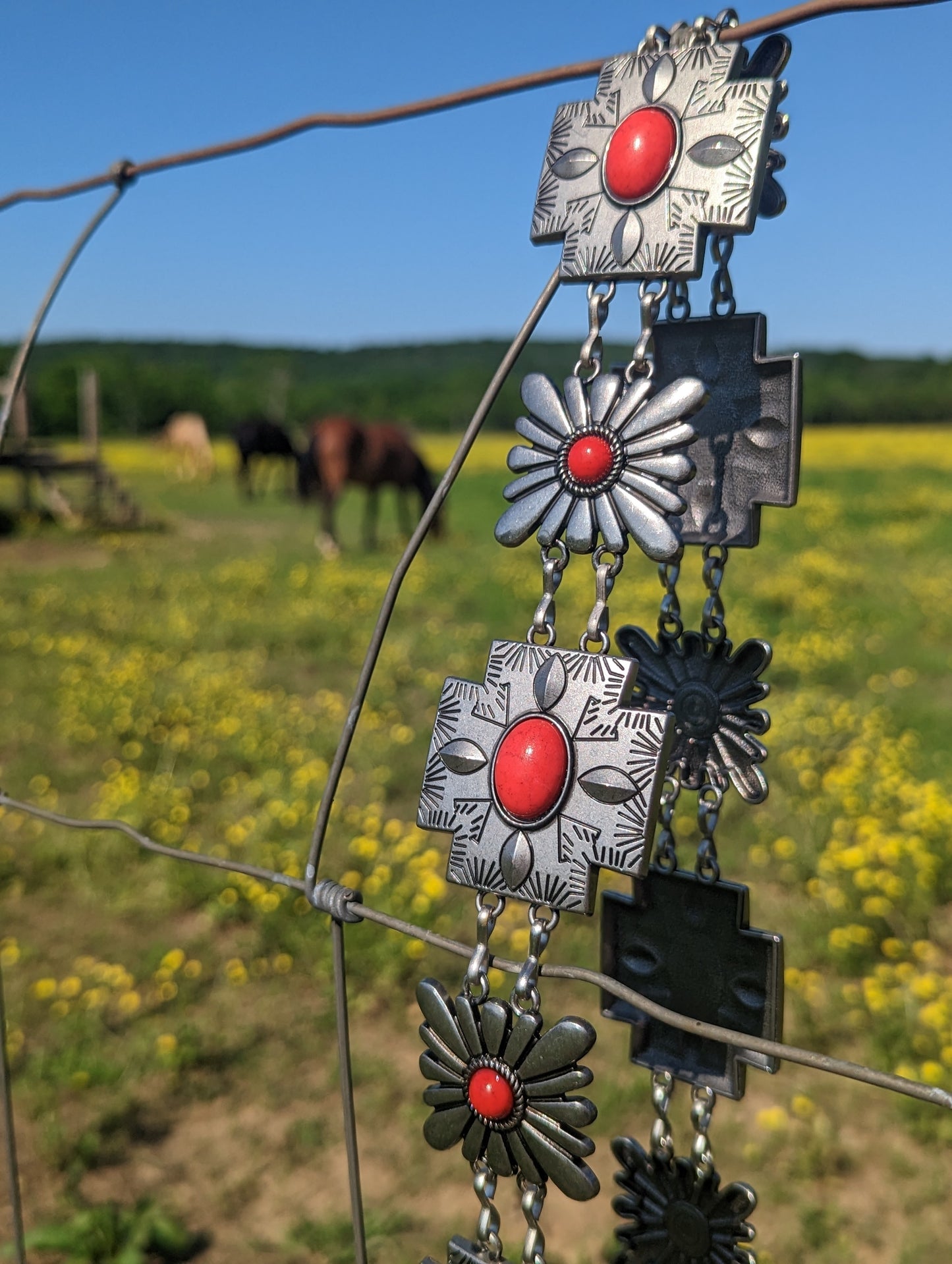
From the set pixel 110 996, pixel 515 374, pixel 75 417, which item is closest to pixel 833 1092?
pixel 110 996

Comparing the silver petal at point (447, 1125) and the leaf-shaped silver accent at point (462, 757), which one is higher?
the leaf-shaped silver accent at point (462, 757)

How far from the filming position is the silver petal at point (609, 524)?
2.60 feet

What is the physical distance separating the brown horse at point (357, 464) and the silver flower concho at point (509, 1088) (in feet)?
39.6

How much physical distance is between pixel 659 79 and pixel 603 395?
0.29 m

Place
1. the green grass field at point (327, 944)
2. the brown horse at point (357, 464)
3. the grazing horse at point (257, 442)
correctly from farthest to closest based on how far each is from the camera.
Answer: the grazing horse at point (257, 442)
the brown horse at point (357, 464)
the green grass field at point (327, 944)

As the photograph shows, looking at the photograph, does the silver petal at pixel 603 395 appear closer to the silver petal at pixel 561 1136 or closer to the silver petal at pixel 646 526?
the silver petal at pixel 646 526

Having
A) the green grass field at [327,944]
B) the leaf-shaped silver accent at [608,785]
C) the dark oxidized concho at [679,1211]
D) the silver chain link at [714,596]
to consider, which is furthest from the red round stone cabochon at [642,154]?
the green grass field at [327,944]

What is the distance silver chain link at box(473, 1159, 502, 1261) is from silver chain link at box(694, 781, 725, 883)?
37 centimetres

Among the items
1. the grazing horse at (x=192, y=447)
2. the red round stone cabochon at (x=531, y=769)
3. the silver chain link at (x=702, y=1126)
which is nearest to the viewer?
the red round stone cabochon at (x=531, y=769)

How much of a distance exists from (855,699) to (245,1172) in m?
4.54

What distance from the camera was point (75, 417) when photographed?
53844 millimetres

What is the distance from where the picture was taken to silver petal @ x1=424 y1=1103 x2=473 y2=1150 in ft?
2.80

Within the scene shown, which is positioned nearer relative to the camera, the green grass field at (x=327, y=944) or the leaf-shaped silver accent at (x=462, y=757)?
the leaf-shaped silver accent at (x=462, y=757)

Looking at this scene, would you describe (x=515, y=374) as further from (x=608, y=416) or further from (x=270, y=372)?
(x=270, y=372)
